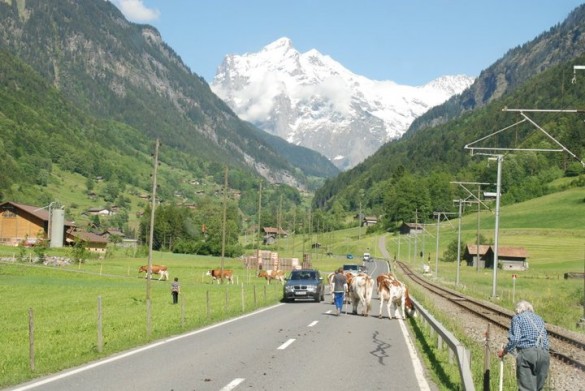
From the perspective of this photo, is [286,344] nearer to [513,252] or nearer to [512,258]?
[513,252]

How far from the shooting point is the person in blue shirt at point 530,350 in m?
11.5

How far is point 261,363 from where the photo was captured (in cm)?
1659

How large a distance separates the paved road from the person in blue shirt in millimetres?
2643

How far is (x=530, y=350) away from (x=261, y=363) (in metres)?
6.70

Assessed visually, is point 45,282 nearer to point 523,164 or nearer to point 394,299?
point 394,299

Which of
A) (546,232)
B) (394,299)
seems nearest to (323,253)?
(546,232)

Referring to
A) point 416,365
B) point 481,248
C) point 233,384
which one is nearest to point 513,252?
point 481,248

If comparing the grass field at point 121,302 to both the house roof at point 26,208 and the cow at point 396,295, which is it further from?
the house roof at point 26,208

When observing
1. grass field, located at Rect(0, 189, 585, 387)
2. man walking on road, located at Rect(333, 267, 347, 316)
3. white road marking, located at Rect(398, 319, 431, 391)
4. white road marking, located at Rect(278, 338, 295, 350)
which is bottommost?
grass field, located at Rect(0, 189, 585, 387)

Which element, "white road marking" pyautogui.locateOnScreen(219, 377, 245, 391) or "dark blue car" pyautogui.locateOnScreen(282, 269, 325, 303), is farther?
"dark blue car" pyautogui.locateOnScreen(282, 269, 325, 303)

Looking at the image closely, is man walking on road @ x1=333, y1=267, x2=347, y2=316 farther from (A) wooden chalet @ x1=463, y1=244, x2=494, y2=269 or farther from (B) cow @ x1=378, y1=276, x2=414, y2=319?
(A) wooden chalet @ x1=463, y1=244, x2=494, y2=269

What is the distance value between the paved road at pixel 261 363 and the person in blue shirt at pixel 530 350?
8.67 feet

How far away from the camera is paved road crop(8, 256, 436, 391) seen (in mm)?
13797

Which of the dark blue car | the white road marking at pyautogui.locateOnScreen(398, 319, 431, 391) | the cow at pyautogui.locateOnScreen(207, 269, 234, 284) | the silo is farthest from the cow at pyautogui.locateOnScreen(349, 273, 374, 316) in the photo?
the silo
